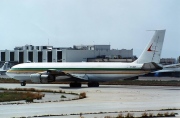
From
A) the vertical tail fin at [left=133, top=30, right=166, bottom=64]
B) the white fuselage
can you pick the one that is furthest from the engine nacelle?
the vertical tail fin at [left=133, top=30, right=166, bottom=64]

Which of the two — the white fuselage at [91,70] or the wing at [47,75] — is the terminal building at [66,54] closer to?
the white fuselage at [91,70]

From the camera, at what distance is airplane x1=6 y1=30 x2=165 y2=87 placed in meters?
64.4

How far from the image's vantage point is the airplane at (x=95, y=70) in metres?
64.4

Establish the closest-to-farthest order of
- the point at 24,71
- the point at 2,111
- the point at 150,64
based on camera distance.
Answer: the point at 2,111
the point at 150,64
the point at 24,71

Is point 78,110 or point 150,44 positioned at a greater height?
point 150,44


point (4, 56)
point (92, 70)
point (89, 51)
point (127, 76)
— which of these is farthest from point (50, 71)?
point (4, 56)

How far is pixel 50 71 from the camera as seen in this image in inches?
2655

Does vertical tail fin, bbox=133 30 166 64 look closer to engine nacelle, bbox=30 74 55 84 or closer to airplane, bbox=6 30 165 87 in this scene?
airplane, bbox=6 30 165 87

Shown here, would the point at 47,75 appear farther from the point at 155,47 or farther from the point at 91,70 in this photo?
the point at 155,47

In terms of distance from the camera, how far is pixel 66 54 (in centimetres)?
13262

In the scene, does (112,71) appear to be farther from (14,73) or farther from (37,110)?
(37,110)

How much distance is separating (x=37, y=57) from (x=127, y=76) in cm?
7738

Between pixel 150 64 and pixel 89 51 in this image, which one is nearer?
pixel 150 64

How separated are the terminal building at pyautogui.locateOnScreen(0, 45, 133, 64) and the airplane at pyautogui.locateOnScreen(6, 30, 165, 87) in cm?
5633
